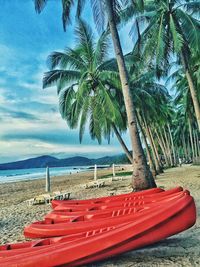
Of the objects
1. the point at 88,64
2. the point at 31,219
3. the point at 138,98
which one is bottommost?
the point at 31,219

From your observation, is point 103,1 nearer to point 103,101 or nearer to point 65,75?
point 103,101

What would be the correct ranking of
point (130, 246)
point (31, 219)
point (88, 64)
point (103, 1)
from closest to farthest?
point (130, 246) → point (31, 219) → point (103, 1) → point (88, 64)

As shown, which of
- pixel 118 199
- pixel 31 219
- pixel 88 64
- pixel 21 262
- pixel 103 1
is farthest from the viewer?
pixel 88 64

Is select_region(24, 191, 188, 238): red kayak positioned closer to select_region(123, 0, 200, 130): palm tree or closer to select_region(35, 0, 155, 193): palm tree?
select_region(35, 0, 155, 193): palm tree

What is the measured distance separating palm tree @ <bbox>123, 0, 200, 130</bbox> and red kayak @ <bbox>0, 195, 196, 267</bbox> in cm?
974

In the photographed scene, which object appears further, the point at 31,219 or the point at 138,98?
the point at 138,98

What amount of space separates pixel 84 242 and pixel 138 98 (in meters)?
15.5

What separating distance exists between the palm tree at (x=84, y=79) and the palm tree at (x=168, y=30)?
6.76 ft

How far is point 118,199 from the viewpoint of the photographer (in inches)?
244

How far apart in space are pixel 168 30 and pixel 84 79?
4512 mm

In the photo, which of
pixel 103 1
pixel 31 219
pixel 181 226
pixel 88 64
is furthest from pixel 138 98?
pixel 181 226

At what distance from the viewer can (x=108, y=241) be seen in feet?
11.3

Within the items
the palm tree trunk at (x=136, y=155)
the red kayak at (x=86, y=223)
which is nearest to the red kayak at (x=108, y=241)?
the red kayak at (x=86, y=223)

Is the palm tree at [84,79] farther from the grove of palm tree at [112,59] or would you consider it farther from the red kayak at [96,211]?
the red kayak at [96,211]
